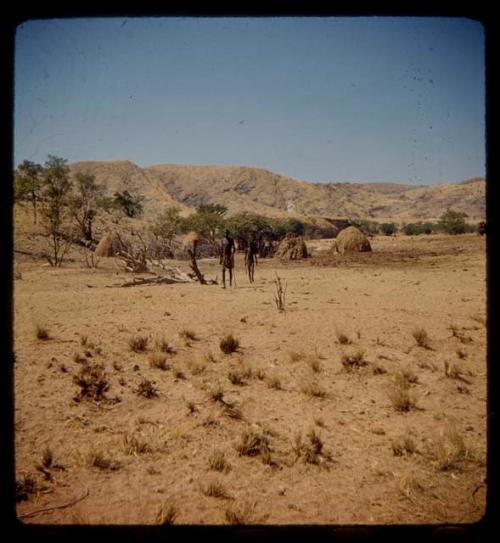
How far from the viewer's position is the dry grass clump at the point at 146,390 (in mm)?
5387

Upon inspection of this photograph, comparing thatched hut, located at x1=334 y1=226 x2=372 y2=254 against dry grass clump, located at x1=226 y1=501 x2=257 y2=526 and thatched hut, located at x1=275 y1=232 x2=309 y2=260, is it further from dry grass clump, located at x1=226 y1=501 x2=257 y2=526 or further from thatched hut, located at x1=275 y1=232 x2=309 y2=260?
dry grass clump, located at x1=226 y1=501 x2=257 y2=526

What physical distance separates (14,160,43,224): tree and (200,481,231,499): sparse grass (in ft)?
106

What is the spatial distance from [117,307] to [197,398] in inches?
220

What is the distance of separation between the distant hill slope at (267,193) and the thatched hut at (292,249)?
5424 centimetres

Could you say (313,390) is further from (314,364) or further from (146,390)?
(146,390)

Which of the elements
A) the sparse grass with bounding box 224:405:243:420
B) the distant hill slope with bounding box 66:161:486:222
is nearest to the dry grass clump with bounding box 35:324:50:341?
the sparse grass with bounding box 224:405:243:420

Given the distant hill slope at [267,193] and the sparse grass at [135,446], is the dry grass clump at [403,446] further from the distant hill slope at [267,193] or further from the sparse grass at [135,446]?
the distant hill slope at [267,193]

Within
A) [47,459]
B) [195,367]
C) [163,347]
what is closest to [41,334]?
[163,347]

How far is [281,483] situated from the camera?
3697 mm

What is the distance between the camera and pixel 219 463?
395cm

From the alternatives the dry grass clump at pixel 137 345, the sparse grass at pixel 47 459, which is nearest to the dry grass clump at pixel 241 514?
the sparse grass at pixel 47 459

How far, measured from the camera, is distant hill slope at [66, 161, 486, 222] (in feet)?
289

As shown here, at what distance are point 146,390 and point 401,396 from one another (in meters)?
3.41
